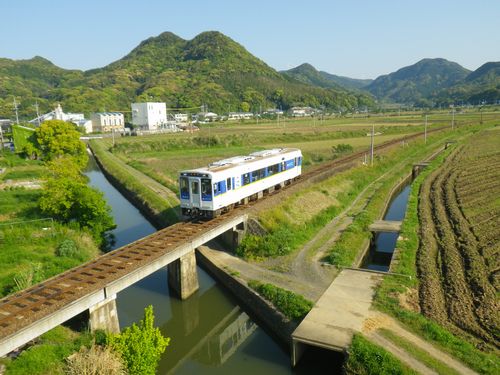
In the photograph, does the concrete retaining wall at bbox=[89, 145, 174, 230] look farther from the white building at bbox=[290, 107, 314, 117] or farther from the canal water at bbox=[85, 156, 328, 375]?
the white building at bbox=[290, 107, 314, 117]

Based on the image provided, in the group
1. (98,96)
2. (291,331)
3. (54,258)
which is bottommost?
(291,331)

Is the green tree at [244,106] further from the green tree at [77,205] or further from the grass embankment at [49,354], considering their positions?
the grass embankment at [49,354]

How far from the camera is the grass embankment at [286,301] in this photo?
1592cm

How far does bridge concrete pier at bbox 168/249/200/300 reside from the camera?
1973 cm

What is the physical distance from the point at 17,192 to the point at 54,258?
64.5 ft

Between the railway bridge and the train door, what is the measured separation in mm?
1209

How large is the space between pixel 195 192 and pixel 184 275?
4.98 meters

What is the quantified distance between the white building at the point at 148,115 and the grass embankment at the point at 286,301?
4397 inches

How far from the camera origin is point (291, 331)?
50.6ft

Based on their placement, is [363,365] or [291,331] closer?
[363,365]

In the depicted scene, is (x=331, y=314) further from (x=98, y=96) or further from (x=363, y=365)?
(x=98, y=96)

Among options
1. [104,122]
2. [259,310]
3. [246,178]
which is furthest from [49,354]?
[104,122]

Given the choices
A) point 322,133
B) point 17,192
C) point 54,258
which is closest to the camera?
point 54,258

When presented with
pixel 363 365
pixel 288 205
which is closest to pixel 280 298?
pixel 363 365
